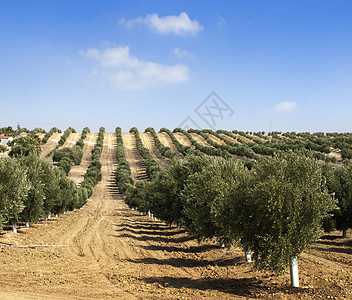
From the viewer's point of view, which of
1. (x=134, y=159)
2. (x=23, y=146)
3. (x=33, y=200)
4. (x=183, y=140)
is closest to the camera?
(x=33, y=200)

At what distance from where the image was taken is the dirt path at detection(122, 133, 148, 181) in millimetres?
129625

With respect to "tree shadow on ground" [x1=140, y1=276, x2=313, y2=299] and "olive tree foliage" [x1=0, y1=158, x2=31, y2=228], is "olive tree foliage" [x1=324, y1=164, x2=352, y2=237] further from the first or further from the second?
"olive tree foliage" [x1=0, y1=158, x2=31, y2=228]

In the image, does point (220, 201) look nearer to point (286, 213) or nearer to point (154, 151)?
point (286, 213)

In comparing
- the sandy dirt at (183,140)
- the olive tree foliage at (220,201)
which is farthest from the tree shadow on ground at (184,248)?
the sandy dirt at (183,140)

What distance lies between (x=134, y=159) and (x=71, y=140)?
151 ft

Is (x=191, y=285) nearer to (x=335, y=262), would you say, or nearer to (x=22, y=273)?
(x=22, y=273)

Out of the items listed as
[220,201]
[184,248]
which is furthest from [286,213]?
[184,248]

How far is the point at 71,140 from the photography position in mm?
175125

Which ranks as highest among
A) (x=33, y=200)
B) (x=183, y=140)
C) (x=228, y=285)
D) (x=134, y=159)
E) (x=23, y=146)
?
(x=183, y=140)

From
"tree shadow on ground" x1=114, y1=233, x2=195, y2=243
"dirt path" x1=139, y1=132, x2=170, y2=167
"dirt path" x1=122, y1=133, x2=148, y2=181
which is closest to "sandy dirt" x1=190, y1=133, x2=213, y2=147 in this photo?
"dirt path" x1=139, y1=132, x2=170, y2=167

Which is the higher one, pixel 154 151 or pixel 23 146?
pixel 23 146

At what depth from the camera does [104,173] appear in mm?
138000

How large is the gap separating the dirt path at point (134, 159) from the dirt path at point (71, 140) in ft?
91.9

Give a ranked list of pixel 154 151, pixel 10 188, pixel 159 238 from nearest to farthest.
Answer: pixel 10 188 < pixel 159 238 < pixel 154 151
